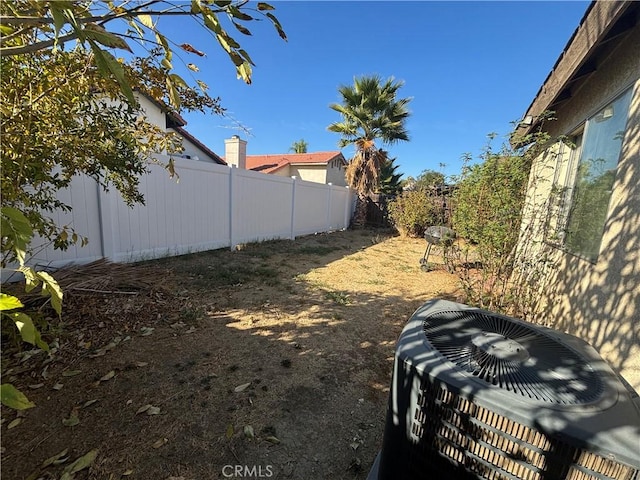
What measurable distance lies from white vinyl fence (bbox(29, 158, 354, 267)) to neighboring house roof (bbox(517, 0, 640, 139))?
5.17m

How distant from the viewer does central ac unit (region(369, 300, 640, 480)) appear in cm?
79

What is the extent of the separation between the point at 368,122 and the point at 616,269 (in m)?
11.9

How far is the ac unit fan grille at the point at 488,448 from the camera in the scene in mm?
791

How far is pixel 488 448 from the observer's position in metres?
0.93

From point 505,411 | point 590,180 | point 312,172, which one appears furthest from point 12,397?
point 312,172

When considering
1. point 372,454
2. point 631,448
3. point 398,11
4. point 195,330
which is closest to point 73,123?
point 195,330

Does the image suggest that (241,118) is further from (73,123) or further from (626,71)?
(626,71)

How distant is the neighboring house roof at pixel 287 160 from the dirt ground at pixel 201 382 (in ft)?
52.8

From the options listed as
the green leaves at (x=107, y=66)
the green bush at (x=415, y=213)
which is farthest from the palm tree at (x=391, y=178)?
the green leaves at (x=107, y=66)

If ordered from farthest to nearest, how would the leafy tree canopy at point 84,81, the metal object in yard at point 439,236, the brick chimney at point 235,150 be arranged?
the brick chimney at point 235,150 < the metal object in yard at point 439,236 < the leafy tree canopy at point 84,81

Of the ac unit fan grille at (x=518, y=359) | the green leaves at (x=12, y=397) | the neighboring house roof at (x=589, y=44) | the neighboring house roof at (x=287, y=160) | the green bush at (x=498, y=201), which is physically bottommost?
the ac unit fan grille at (x=518, y=359)

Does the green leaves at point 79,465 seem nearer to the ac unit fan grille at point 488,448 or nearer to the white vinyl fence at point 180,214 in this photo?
the ac unit fan grille at point 488,448

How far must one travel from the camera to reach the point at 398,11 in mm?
6129

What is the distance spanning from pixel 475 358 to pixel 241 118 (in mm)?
2224
